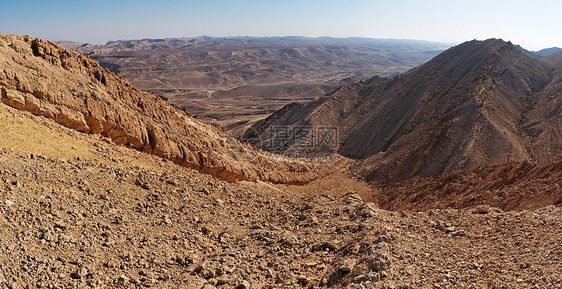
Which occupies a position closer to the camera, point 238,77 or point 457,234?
point 457,234

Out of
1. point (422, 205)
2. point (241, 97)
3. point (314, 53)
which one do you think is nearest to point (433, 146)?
point (422, 205)

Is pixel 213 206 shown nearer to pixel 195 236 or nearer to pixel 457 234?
pixel 195 236

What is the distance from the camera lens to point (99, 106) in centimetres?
1027

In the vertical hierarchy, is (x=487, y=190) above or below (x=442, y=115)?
below

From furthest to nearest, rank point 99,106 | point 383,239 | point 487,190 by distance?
point 487,190
point 99,106
point 383,239

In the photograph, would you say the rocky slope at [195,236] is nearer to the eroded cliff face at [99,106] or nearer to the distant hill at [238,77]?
the eroded cliff face at [99,106]

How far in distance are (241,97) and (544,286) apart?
75.2 meters

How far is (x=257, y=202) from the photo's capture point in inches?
412

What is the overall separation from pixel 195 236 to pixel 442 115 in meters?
23.0

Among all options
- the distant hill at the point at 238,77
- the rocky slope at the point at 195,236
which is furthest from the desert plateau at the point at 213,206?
the distant hill at the point at 238,77

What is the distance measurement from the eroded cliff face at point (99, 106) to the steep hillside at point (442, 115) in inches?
473

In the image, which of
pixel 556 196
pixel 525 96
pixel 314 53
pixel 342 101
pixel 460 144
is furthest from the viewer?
pixel 314 53

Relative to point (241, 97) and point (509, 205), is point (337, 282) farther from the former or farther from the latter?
point (241, 97)

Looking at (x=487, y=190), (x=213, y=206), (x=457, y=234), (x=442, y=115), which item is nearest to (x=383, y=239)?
(x=457, y=234)
